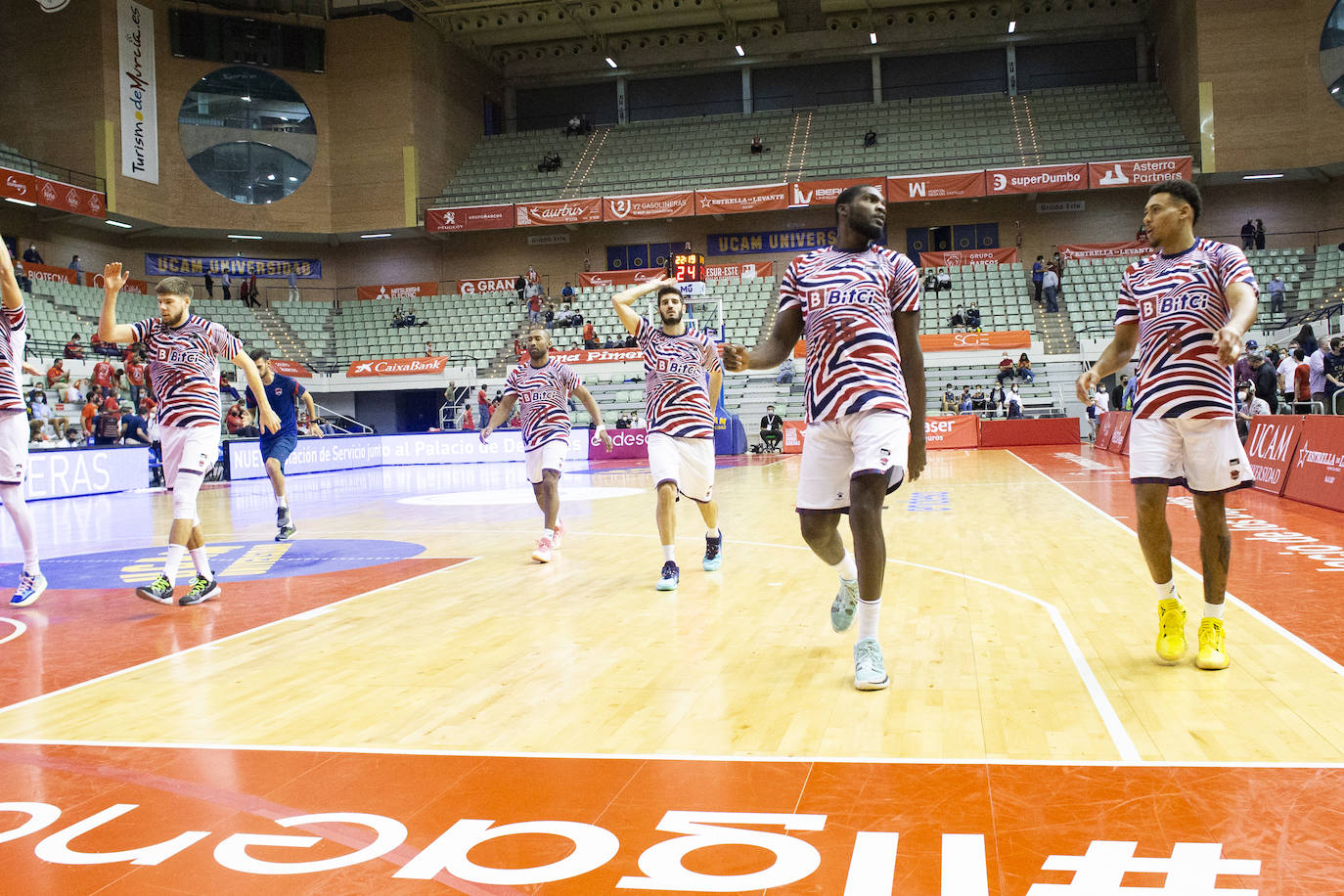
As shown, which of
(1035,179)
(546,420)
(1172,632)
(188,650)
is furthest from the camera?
(1035,179)

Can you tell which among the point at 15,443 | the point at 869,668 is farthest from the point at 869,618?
the point at 15,443

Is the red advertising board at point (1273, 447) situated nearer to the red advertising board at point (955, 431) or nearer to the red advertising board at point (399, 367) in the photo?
the red advertising board at point (955, 431)

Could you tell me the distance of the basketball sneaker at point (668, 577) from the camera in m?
6.62

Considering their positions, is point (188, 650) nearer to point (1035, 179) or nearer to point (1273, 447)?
point (1273, 447)

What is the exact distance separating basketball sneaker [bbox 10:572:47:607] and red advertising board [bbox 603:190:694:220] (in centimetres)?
2831

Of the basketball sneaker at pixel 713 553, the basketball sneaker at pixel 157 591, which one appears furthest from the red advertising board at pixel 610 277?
the basketball sneaker at pixel 157 591

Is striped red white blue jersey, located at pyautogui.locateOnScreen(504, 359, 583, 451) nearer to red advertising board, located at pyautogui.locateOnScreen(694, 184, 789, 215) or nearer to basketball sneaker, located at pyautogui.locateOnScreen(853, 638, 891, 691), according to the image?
basketball sneaker, located at pyautogui.locateOnScreen(853, 638, 891, 691)

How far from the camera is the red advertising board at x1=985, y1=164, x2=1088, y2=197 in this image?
3117 cm

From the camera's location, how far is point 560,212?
34.3m

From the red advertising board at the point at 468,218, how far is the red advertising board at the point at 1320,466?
27524 mm

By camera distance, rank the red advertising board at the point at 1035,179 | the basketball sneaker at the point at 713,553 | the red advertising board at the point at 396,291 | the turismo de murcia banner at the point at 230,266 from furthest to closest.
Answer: the red advertising board at the point at 396,291, the turismo de murcia banner at the point at 230,266, the red advertising board at the point at 1035,179, the basketball sneaker at the point at 713,553

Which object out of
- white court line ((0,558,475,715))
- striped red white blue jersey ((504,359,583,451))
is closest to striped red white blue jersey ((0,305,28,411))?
white court line ((0,558,475,715))

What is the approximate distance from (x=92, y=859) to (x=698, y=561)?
5.63 meters

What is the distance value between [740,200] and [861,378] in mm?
29965
